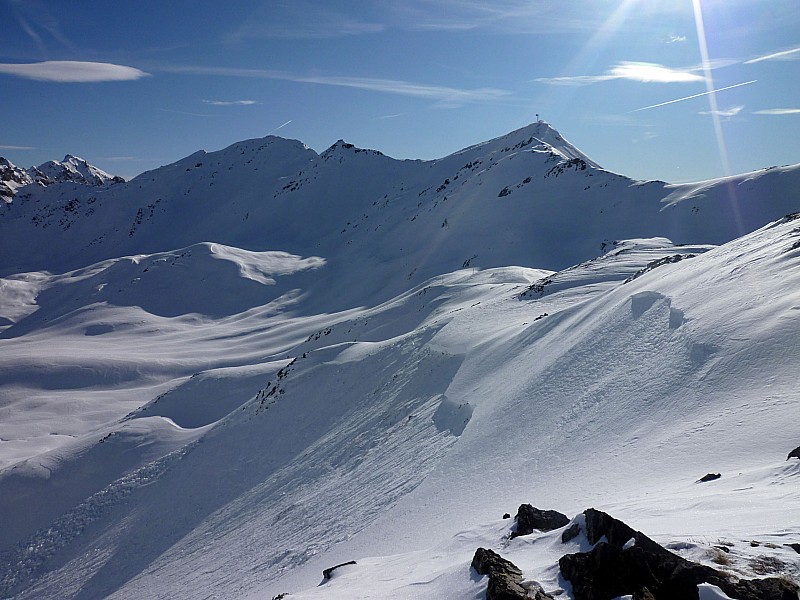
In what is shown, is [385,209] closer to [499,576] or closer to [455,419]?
[455,419]

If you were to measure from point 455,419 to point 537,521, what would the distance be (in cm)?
887

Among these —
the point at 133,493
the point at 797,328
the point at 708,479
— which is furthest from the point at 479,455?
the point at 133,493

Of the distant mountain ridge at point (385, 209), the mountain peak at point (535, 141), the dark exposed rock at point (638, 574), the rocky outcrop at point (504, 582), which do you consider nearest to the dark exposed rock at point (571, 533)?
the dark exposed rock at point (638, 574)

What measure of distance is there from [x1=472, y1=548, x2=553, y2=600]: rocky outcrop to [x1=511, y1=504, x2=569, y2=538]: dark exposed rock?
49.7 inches

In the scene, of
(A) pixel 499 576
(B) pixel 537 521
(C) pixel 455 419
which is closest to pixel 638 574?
(A) pixel 499 576

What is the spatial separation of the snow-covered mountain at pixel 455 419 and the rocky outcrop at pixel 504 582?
0.15 m

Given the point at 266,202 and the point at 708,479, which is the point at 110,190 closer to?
the point at 266,202

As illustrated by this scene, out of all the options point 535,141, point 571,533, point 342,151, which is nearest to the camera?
point 571,533

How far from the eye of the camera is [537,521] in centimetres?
789

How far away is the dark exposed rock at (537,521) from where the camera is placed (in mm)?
7750

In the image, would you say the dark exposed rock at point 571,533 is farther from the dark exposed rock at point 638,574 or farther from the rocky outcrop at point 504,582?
the rocky outcrop at point 504,582

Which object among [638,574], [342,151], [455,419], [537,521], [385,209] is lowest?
[455,419]

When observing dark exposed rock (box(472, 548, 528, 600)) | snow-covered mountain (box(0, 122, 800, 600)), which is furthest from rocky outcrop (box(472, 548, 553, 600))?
snow-covered mountain (box(0, 122, 800, 600))

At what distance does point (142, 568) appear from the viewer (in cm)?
1753
